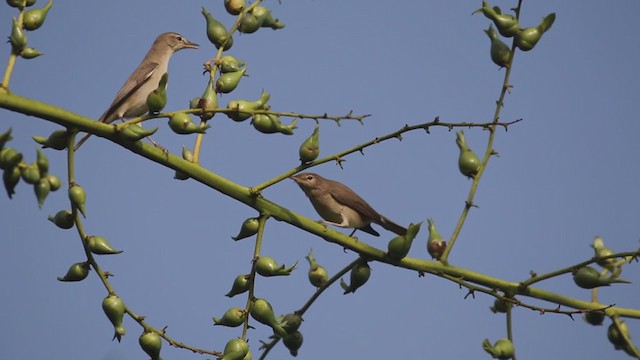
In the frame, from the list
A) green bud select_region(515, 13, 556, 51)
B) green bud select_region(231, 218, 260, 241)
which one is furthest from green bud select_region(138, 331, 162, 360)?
green bud select_region(515, 13, 556, 51)

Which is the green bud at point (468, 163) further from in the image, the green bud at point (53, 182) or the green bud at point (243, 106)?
the green bud at point (53, 182)

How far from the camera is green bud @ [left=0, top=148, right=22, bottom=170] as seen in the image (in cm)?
316

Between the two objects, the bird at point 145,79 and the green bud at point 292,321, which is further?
the bird at point 145,79

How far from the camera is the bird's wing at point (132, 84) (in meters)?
7.91

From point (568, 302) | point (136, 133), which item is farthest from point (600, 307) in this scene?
point (136, 133)

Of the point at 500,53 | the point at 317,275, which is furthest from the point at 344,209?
the point at 500,53

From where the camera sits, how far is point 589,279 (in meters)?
3.92

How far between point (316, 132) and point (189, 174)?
2.02 feet

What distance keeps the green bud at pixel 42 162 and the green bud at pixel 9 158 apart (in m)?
0.10

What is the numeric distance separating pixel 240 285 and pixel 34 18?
1456 mm

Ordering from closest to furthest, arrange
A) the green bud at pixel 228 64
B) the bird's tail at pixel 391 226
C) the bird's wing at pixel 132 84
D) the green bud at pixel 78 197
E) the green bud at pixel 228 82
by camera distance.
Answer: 1. the green bud at pixel 78 197
2. the green bud at pixel 228 82
3. the green bud at pixel 228 64
4. the bird's tail at pixel 391 226
5. the bird's wing at pixel 132 84

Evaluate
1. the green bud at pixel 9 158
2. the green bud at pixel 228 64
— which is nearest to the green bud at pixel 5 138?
the green bud at pixel 9 158

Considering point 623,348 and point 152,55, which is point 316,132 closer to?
point 623,348

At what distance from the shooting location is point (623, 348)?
403 cm
